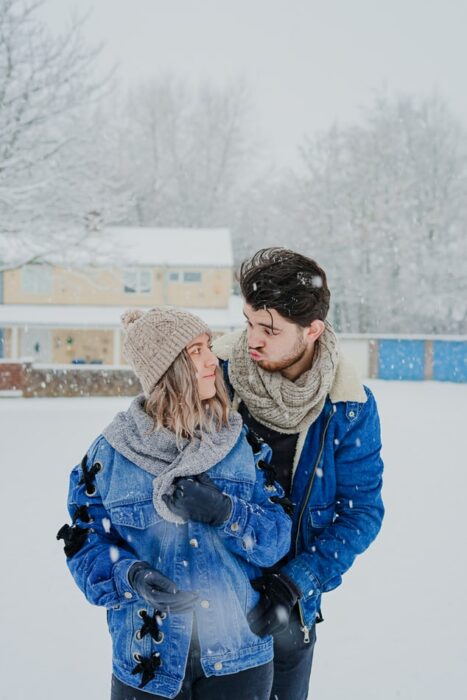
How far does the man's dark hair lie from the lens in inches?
80.1

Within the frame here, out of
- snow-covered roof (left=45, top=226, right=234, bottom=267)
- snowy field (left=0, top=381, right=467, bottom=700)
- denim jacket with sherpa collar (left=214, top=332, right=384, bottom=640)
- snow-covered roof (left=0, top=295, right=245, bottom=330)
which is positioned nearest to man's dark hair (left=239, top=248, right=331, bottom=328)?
denim jacket with sherpa collar (left=214, top=332, right=384, bottom=640)

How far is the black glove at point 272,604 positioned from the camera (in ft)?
6.16

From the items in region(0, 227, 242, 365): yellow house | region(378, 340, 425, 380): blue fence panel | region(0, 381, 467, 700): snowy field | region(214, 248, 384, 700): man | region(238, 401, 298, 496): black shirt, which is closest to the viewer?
region(214, 248, 384, 700): man

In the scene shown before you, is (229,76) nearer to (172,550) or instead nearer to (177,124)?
(177,124)

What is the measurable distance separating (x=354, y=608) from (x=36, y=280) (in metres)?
24.6

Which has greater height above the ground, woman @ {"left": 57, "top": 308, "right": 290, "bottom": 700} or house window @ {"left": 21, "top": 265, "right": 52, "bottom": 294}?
house window @ {"left": 21, "top": 265, "right": 52, "bottom": 294}

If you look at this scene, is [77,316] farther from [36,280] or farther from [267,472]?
[267,472]

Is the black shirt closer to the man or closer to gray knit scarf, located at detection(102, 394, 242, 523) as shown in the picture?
the man

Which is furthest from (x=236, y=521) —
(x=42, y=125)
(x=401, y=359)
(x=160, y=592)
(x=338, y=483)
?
(x=401, y=359)

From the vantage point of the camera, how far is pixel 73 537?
1883 mm

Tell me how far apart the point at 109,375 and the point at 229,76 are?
115ft

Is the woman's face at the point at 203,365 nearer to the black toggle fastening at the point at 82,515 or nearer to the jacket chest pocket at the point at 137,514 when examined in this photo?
the jacket chest pocket at the point at 137,514

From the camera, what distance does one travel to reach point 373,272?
32.5 m

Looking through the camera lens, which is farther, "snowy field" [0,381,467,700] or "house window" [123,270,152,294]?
"house window" [123,270,152,294]
